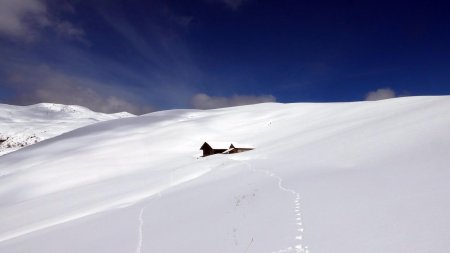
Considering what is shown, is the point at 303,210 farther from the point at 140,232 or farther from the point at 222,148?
the point at 222,148

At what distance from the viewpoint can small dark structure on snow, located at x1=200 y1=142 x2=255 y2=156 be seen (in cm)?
5827

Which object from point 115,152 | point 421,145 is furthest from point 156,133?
→ point 421,145

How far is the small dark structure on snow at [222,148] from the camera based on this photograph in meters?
58.3

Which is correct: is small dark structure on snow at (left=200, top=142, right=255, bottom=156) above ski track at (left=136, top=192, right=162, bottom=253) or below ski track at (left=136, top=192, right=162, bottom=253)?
above

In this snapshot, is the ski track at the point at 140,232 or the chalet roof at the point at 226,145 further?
the chalet roof at the point at 226,145

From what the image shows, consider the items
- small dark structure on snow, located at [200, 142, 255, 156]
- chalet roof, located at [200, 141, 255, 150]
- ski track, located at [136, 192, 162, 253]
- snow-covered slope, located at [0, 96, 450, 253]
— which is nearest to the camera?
snow-covered slope, located at [0, 96, 450, 253]

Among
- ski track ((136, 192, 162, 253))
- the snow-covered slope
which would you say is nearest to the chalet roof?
the snow-covered slope

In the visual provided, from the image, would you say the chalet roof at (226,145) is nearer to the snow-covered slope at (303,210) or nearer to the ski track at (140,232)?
the snow-covered slope at (303,210)

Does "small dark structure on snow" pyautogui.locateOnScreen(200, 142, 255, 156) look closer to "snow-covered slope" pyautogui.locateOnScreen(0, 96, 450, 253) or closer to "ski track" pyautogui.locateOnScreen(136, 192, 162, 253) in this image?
"snow-covered slope" pyautogui.locateOnScreen(0, 96, 450, 253)

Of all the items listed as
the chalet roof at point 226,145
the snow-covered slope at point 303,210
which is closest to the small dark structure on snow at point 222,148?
the chalet roof at point 226,145

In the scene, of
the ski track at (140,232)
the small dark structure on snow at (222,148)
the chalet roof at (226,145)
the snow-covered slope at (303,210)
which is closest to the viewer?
the snow-covered slope at (303,210)

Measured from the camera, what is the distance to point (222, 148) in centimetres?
6144

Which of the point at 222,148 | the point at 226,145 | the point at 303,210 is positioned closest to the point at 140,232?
the point at 303,210

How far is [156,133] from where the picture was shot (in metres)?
82.4
